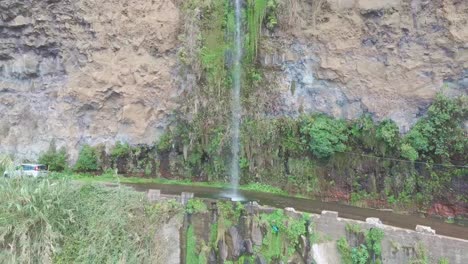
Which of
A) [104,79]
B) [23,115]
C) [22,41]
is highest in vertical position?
[22,41]

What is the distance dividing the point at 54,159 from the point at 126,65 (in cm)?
550

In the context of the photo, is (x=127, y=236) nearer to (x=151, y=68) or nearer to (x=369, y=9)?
(x=151, y=68)

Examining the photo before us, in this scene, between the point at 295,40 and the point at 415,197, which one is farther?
the point at 295,40

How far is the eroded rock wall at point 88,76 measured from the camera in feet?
61.4

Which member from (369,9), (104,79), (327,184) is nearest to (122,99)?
(104,79)

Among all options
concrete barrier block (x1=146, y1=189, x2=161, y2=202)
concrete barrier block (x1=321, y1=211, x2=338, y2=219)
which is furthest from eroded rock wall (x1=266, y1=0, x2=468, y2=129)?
concrete barrier block (x1=146, y1=189, x2=161, y2=202)

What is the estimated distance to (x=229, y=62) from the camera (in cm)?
1900

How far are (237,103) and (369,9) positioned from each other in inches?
279

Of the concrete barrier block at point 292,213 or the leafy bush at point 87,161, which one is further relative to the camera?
the leafy bush at point 87,161

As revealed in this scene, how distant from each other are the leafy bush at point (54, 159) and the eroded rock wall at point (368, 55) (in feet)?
34.0

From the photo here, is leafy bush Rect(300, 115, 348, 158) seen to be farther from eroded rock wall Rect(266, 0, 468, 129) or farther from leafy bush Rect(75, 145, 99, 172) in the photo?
leafy bush Rect(75, 145, 99, 172)

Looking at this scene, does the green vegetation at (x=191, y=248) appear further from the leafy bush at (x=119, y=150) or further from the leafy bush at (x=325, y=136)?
the leafy bush at (x=119, y=150)

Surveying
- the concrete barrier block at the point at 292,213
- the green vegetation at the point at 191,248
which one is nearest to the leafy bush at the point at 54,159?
the green vegetation at the point at 191,248

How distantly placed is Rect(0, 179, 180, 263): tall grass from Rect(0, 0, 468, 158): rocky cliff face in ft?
25.7
